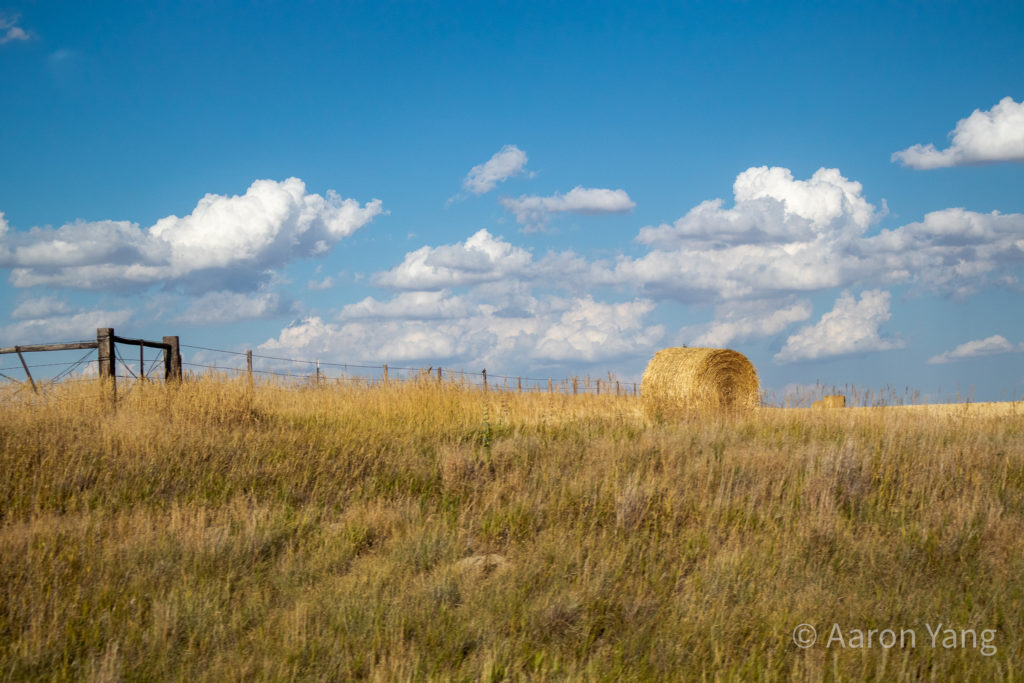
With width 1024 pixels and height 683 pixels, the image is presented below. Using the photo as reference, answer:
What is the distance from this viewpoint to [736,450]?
9828 mm

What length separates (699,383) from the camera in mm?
15758

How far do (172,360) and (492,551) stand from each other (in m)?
10.8

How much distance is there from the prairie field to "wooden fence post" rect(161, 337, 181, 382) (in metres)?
3.28

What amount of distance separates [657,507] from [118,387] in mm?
9761

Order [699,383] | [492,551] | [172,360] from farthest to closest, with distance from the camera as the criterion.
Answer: [699,383] → [172,360] → [492,551]

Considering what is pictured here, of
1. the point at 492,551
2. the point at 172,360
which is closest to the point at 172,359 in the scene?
the point at 172,360

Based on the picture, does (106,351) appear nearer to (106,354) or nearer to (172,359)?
(106,354)

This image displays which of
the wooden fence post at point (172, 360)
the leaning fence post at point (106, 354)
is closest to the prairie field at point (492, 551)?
the leaning fence post at point (106, 354)

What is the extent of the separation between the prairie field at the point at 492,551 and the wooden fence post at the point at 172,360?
10.7ft

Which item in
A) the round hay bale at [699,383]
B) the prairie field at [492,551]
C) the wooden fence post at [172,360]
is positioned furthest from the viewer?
the round hay bale at [699,383]

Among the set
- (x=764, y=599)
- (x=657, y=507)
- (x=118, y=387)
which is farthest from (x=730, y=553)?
(x=118, y=387)

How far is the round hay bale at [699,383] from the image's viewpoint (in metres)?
15.7

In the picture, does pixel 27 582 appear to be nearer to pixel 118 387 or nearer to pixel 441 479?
pixel 441 479

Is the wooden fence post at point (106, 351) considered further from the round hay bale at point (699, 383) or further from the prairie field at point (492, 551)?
the round hay bale at point (699, 383)
